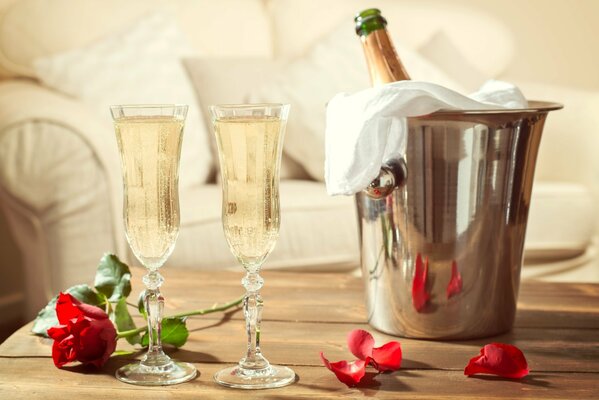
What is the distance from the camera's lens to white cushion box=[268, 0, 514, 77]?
Answer: 116 inches

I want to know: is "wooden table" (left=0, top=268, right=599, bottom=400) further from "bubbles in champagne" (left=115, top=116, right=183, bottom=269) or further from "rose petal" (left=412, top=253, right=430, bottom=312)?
"bubbles in champagne" (left=115, top=116, right=183, bottom=269)

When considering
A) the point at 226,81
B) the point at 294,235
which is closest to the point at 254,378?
the point at 294,235

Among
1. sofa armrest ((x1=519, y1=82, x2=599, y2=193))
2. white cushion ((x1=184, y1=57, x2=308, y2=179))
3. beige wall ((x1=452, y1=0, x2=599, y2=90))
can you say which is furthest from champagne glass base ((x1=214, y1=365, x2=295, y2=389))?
beige wall ((x1=452, y1=0, x2=599, y2=90))

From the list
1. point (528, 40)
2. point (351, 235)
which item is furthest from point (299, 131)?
point (528, 40)

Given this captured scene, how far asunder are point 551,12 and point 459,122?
262 centimetres

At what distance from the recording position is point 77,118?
2154mm

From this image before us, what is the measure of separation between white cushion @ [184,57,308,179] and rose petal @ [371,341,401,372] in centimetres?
161

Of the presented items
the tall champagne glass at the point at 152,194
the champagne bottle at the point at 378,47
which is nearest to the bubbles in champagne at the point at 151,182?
the tall champagne glass at the point at 152,194

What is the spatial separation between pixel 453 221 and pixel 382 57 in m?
0.25

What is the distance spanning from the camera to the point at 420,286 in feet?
3.62

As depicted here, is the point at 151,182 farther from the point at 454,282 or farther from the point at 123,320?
the point at 454,282

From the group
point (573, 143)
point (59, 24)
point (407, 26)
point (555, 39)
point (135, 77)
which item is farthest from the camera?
point (555, 39)

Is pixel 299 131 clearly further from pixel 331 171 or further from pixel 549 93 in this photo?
pixel 331 171

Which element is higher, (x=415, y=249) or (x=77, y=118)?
(x=77, y=118)
